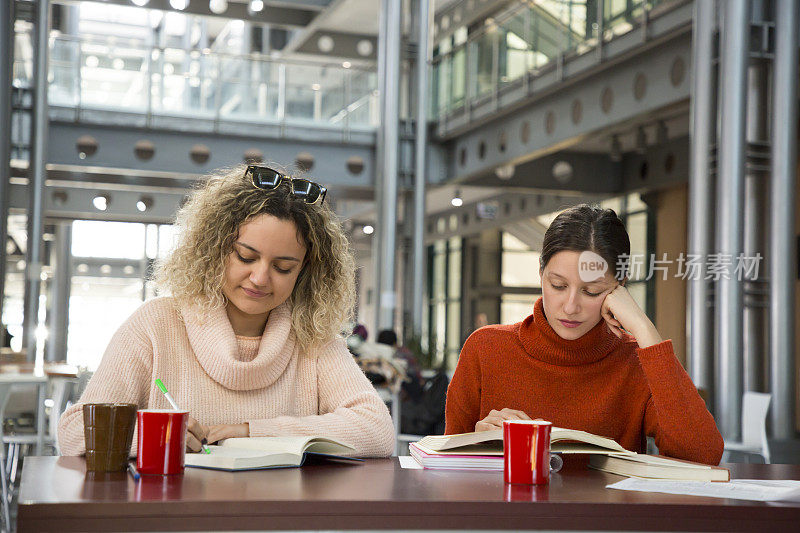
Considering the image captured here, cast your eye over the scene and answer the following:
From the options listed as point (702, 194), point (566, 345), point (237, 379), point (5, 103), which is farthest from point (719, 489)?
point (5, 103)

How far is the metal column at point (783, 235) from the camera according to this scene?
257 inches

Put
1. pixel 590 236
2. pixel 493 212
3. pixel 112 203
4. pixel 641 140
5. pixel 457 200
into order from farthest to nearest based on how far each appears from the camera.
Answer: pixel 112 203 → pixel 457 200 → pixel 493 212 → pixel 641 140 → pixel 590 236

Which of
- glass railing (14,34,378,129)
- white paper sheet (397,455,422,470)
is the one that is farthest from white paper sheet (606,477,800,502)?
glass railing (14,34,378,129)

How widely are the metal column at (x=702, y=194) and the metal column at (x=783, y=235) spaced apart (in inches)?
16.7

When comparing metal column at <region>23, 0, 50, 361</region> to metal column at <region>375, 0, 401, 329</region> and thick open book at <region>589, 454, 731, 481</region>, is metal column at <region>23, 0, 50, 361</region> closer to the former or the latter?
metal column at <region>375, 0, 401, 329</region>

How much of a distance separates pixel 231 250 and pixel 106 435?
56cm

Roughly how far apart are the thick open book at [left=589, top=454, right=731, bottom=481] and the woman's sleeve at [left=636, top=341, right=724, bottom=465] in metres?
0.29

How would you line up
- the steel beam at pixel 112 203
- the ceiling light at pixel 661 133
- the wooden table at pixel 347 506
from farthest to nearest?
the steel beam at pixel 112 203
the ceiling light at pixel 661 133
the wooden table at pixel 347 506

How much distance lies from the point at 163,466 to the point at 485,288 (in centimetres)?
1513

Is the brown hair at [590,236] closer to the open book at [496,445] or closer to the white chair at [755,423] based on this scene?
the open book at [496,445]

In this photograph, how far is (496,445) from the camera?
1.65 m

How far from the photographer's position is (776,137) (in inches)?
259

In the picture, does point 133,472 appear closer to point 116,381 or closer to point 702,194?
point 116,381

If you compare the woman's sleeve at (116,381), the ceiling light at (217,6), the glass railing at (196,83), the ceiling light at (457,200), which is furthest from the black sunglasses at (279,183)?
the ceiling light at (457,200)
